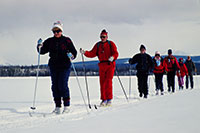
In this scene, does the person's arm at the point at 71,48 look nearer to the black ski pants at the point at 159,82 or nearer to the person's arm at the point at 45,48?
the person's arm at the point at 45,48

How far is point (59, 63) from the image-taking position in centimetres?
478

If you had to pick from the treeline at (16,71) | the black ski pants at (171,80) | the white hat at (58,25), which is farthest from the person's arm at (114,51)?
the treeline at (16,71)

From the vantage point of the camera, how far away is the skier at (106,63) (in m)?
5.92

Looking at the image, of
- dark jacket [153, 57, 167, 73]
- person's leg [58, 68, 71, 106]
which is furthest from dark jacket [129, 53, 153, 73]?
person's leg [58, 68, 71, 106]

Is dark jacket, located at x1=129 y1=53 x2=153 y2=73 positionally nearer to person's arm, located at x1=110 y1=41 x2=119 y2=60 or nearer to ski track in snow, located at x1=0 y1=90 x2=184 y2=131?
person's arm, located at x1=110 y1=41 x2=119 y2=60

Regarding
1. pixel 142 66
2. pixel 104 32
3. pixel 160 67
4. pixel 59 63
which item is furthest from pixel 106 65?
pixel 160 67

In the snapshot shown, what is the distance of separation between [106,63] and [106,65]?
0.18ft

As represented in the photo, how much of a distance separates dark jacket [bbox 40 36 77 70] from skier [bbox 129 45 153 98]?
391cm

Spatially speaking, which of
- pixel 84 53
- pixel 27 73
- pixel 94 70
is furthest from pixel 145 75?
pixel 27 73

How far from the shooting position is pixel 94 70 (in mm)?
70688

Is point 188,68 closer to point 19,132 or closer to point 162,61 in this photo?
point 162,61

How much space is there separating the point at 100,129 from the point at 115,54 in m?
3.94

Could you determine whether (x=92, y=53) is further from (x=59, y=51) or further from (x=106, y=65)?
(x=59, y=51)

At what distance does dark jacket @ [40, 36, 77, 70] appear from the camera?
4785 millimetres
